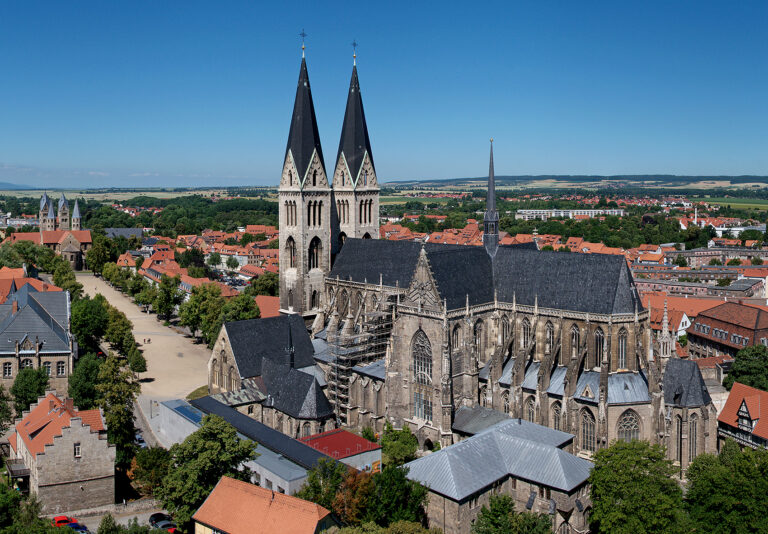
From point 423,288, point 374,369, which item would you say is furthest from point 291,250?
point 423,288

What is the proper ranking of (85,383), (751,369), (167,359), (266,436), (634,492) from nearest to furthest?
1. (634,492)
2. (266,436)
3. (85,383)
4. (751,369)
5. (167,359)

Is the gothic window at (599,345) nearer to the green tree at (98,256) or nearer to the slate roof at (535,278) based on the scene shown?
the slate roof at (535,278)

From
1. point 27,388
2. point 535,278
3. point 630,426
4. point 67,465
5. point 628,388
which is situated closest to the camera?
point 67,465

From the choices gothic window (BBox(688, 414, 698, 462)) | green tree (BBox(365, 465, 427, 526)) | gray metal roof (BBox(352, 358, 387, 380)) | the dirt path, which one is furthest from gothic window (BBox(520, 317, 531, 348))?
the dirt path

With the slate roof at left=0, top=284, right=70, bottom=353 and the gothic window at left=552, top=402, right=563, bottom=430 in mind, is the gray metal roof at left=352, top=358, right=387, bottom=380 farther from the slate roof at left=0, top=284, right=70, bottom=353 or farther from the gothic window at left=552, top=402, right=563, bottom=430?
the slate roof at left=0, top=284, right=70, bottom=353

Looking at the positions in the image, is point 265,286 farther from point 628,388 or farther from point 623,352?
point 628,388

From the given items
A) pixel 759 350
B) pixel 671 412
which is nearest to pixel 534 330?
pixel 671 412
